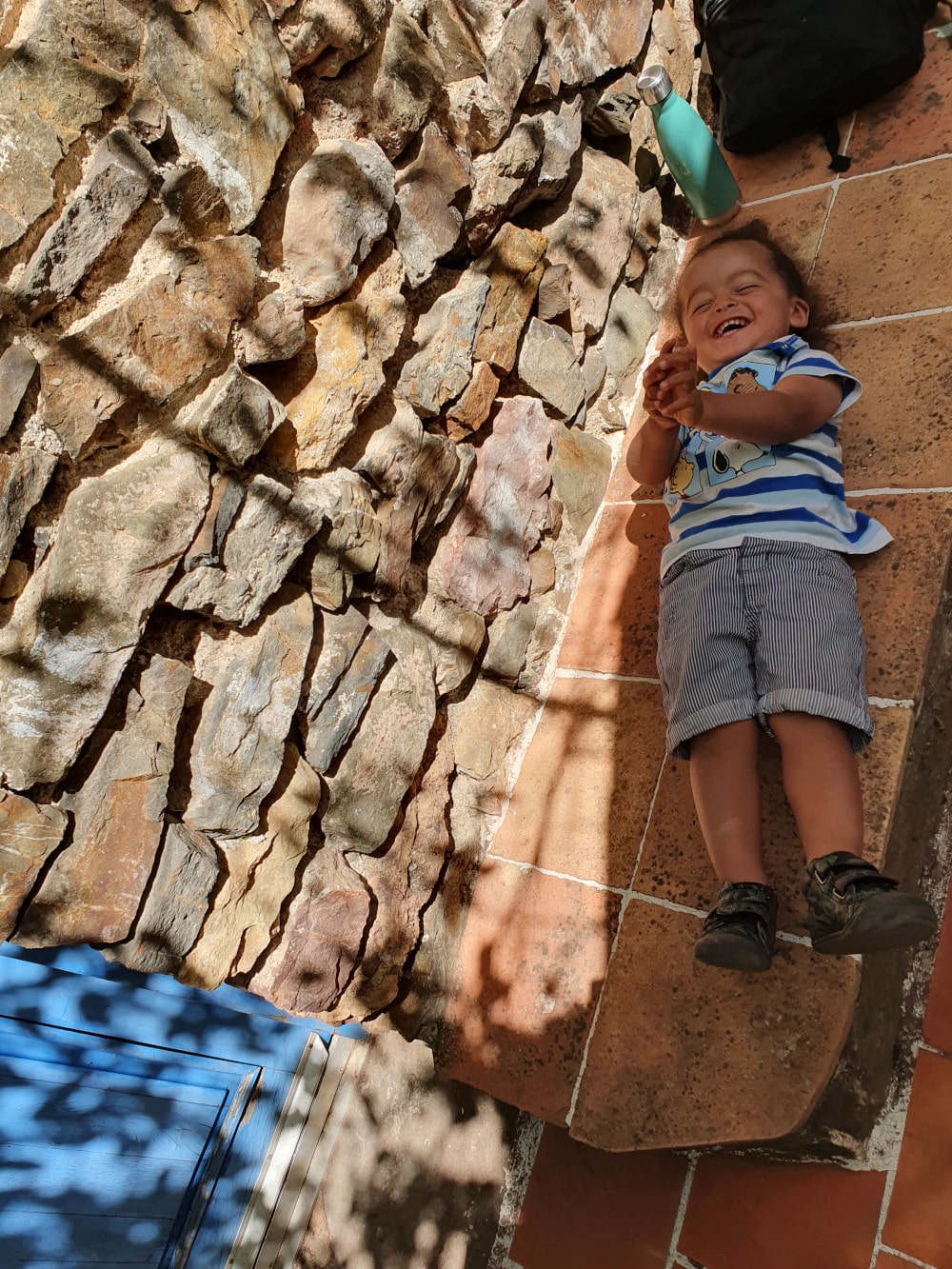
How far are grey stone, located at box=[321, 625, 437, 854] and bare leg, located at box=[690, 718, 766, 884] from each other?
0.57 meters

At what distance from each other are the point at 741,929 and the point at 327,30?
1.63 metres

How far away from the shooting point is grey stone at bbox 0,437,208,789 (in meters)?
1.16

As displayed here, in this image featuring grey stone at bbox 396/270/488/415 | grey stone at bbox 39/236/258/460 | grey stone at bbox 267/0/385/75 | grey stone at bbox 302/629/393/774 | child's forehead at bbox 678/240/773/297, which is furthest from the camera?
child's forehead at bbox 678/240/773/297

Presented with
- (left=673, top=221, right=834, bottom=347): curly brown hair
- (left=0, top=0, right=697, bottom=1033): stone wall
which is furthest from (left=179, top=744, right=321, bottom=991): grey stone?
(left=673, top=221, right=834, bottom=347): curly brown hair

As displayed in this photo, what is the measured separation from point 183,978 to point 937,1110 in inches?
55.0

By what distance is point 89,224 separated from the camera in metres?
1.14

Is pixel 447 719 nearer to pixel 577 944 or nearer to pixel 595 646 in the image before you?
pixel 595 646

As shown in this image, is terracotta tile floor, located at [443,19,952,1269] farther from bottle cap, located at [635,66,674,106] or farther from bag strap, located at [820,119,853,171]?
bottle cap, located at [635,66,674,106]

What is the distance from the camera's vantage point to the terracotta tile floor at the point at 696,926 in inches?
60.2

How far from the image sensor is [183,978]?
1416 millimetres

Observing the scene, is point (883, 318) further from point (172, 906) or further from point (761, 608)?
point (172, 906)

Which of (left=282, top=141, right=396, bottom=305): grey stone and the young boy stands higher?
(left=282, top=141, right=396, bottom=305): grey stone

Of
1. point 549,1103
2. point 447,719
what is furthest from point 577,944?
point 447,719

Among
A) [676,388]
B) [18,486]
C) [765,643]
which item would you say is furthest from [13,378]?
[765,643]
